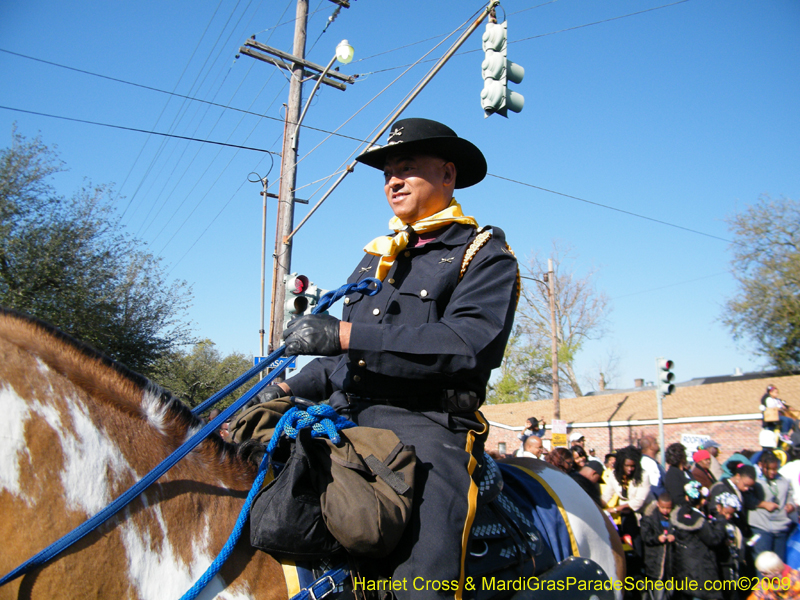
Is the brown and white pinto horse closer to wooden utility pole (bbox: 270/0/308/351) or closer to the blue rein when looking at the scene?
the blue rein

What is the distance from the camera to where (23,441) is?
164 cm

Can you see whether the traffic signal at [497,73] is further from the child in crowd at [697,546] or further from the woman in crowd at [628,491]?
the child in crowd at [697,546]

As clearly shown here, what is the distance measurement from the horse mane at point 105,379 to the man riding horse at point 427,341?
0.39 m

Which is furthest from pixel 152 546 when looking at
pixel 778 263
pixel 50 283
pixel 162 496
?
pixel 778 263

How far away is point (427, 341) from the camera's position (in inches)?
80.2

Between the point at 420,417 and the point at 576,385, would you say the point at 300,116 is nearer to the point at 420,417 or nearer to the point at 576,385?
the point at 420,417

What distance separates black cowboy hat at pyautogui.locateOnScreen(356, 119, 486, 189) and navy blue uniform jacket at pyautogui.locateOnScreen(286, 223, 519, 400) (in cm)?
42

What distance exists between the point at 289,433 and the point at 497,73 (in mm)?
5900

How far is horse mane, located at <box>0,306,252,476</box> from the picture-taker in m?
1.78

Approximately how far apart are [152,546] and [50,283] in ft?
42.6

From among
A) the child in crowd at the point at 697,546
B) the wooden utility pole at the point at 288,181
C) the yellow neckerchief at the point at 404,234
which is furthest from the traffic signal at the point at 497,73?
the wooden utility pole at the point at 288,181

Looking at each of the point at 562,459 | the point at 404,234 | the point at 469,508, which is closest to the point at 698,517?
the point at 562,459

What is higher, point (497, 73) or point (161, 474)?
point (497, 73)

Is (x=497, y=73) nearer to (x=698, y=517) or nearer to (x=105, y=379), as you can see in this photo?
(x=698, y=517)
